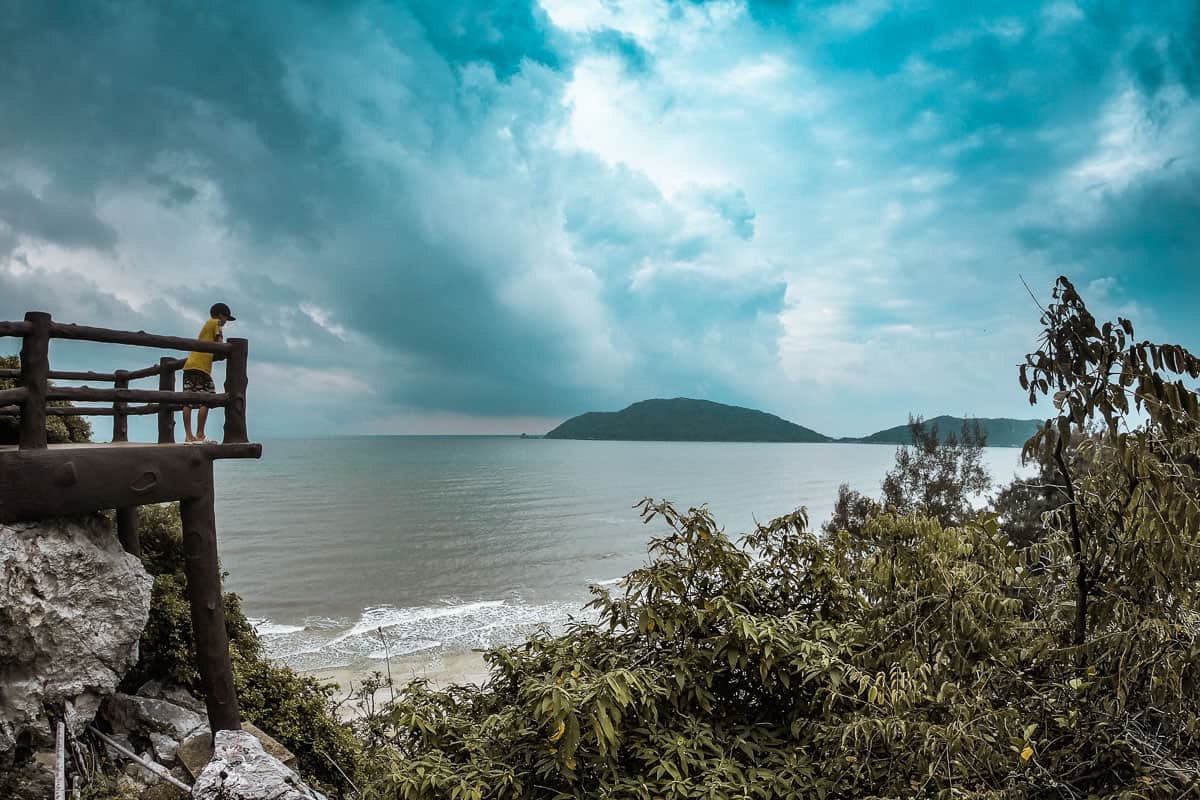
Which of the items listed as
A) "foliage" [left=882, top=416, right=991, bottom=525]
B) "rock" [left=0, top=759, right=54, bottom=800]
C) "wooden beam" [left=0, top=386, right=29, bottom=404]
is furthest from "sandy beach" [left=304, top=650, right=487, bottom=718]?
"foliage" [left=882, top=416, right=991, bottom=525]

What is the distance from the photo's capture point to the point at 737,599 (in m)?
4.21

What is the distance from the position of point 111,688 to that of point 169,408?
355cm

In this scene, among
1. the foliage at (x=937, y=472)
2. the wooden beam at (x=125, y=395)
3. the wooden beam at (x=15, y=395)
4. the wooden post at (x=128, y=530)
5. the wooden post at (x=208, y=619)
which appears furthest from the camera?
the foliage at (x=937, y=472)

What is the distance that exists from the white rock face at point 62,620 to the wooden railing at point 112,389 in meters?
0.95

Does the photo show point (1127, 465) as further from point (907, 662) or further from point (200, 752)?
point (200, 752)

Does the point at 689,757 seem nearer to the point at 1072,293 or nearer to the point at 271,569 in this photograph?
the point at 1072,293

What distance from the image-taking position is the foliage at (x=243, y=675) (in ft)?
26.8

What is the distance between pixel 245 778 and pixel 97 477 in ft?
9.62

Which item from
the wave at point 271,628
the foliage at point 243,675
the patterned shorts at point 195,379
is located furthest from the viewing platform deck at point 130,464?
the wave at point 271,628

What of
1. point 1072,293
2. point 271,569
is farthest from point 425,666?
point 1072,293

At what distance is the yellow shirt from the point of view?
25.0ft

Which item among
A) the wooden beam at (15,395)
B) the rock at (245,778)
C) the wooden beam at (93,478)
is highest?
the wooden beam at (15,395)

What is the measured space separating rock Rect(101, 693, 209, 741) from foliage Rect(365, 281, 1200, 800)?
4691 millimetres

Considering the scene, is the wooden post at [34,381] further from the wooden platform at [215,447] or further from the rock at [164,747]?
the rock at [164,747]
